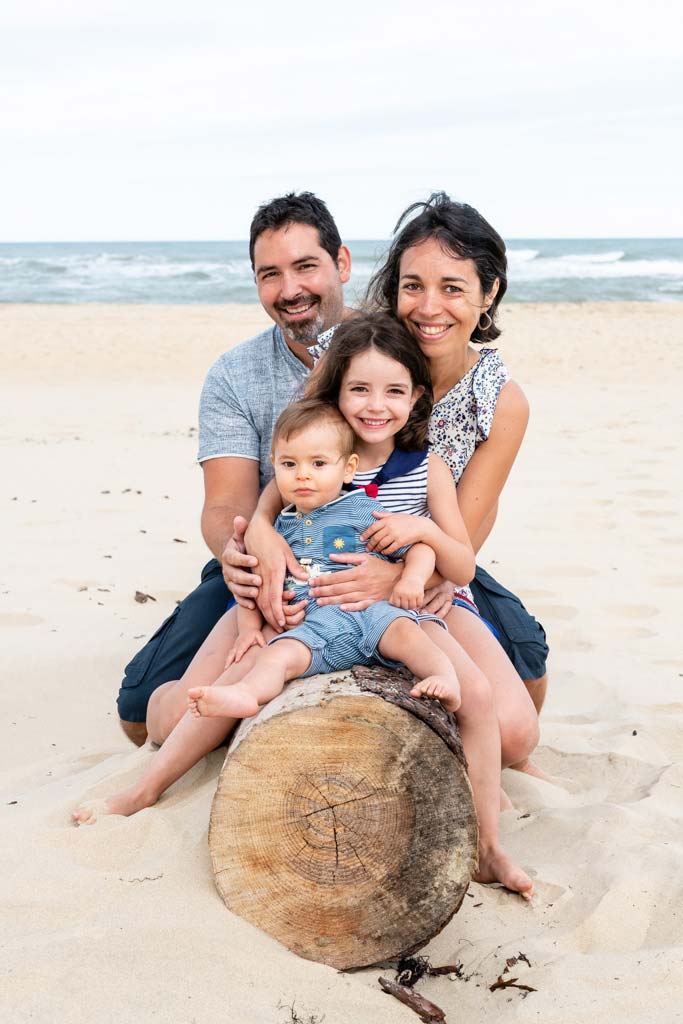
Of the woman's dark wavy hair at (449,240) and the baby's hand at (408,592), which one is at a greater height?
the woman's dark wavy hair at (449,240)

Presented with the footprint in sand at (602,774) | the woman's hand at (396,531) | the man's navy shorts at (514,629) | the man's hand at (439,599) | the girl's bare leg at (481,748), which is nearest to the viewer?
the girl's bare leg at (481,748)

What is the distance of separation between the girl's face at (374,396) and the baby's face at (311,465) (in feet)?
0.34

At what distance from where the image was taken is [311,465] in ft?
10.7

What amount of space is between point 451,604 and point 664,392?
10.0m

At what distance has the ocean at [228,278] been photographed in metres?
32.0

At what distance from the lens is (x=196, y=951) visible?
242cm

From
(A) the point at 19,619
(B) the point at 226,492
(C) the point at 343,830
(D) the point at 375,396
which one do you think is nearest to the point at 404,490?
(D) the point at 375,396

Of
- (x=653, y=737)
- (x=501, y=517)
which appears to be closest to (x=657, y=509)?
(x=501, y=517)

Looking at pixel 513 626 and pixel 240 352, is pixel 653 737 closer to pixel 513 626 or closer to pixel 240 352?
pixel 513 626

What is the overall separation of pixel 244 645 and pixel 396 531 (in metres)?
0.59

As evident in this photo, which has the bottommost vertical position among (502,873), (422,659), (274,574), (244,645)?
(502,873)

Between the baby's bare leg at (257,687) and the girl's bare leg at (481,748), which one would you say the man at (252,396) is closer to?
the baby's bare leg at (257,687)

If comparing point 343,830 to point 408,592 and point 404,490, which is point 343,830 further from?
point 404,490

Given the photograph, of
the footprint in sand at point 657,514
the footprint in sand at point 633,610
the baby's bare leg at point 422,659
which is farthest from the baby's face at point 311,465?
the footprint in sand at point 657,514
